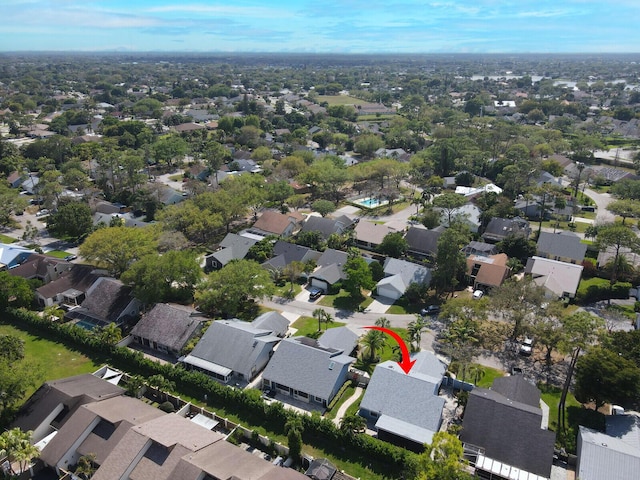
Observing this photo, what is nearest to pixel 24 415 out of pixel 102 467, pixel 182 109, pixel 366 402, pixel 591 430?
pixel 102 467

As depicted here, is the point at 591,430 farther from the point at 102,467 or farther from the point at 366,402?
the point at 102,467

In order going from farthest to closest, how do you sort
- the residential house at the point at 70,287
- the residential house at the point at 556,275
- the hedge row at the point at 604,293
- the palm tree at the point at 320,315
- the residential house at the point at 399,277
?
1. the residential house at the point at 399,277
2. the residential house at the point at 556,275
3. the hedge row at the point at 604,293
4. the residential house at the point at 70,287
5. the palm tree at the point at 320,315

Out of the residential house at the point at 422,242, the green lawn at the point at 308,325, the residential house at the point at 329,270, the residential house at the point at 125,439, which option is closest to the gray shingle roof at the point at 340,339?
the green lawn at the point at 308,325

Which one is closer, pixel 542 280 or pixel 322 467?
pixel 322 467

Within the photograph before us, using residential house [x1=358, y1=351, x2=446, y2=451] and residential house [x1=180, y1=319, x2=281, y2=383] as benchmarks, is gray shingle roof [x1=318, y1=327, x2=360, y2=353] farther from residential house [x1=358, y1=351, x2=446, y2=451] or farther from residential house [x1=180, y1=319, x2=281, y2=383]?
residential house [x1=358, y1=351, x2=446, y2=451]

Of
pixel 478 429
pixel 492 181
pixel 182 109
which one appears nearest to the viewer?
pixel 478 429

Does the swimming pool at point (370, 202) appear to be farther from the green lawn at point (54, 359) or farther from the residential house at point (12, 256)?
the green lawn at point (54, 359)

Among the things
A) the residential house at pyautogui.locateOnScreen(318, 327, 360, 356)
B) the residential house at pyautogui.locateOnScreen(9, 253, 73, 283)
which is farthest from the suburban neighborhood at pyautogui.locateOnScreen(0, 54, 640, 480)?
the residential house at pyautogui.locateOnScreen(318, 327, 360, 356)
